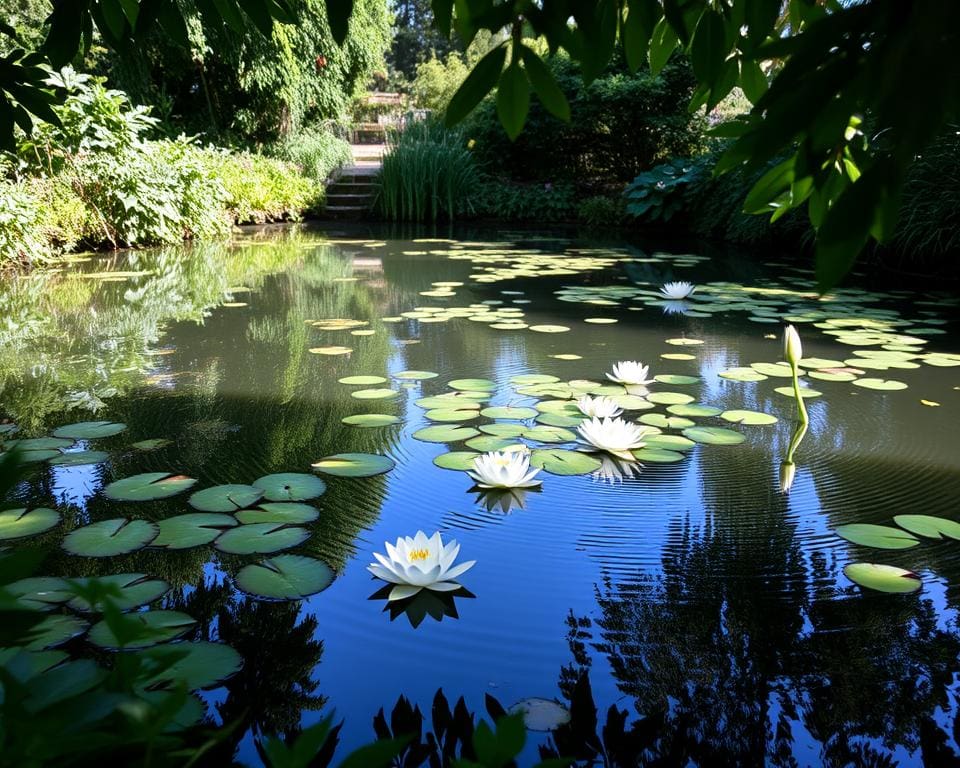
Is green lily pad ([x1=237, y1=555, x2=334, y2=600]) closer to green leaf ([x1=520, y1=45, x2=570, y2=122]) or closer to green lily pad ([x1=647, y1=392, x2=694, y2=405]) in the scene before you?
green leaf ([x1=520, y1=45, x2=570, y2=122])

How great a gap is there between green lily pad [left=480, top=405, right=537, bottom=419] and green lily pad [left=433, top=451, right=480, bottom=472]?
264 mm

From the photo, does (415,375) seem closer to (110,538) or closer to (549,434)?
(549,434)

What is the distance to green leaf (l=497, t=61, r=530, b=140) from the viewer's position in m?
0.72

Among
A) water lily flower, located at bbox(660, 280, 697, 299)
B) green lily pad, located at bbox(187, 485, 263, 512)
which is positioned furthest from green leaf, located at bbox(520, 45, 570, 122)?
water lily flower, located at bbox(660, 280, 697, 299)

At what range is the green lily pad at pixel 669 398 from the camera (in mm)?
2158

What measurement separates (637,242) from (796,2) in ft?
19.8

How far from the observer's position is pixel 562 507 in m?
1.49

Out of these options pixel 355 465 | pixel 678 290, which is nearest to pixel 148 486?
pixel 355 465

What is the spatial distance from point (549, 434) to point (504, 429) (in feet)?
0.35

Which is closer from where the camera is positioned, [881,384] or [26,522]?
[26,522]

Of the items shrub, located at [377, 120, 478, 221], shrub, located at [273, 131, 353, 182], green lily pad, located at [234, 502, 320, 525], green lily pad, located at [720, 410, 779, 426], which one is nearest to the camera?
green lily pad, located at [234, 502, 320, 525]

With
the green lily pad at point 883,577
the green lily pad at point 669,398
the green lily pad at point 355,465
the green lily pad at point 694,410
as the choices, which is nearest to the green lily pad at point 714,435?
the green lily pad at point 694,410

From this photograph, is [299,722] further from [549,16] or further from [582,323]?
[582,323]

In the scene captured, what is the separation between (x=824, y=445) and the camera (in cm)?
184
